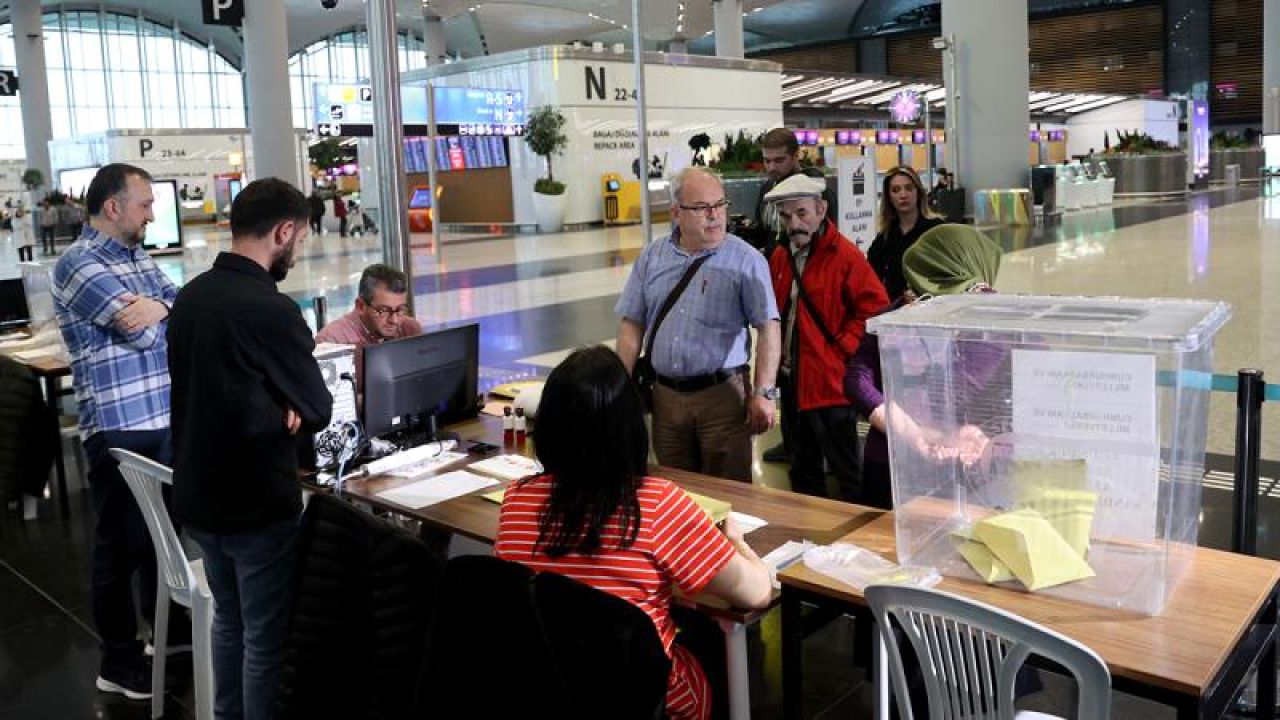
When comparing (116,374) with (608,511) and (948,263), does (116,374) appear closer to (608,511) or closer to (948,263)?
(608,511)

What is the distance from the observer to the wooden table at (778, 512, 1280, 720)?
1.70m

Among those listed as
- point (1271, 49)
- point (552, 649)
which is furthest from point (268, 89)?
point (1271, 49)

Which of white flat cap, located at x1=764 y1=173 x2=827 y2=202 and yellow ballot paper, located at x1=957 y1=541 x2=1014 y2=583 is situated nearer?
yellow ballot paper, located at x1=957 y1=541 x2=1014 y2=583

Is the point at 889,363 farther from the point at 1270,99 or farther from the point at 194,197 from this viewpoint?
the point at 194,197

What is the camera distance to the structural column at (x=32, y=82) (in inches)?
986

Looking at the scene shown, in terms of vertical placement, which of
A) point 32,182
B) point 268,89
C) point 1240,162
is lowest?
point 1240,162

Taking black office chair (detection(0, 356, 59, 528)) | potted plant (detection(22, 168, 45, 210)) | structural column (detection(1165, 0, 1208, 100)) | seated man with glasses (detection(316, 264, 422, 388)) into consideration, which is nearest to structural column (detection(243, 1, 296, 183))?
black office chair (detection(0, 356, 59, 528))

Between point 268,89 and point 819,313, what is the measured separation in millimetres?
8187

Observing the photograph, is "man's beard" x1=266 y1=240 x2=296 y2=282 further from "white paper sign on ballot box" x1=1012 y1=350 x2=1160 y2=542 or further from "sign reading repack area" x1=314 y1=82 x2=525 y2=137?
"sign reading repack area" x1=314 y1=82 x2=525 y2=137

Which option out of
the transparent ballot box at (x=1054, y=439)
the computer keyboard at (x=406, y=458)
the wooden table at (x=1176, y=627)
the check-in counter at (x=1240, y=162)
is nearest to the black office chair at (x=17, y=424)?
the computer keyboard at (x=406, y=458)

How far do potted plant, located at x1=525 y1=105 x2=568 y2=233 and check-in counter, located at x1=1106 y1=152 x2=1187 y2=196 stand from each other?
43.3ft

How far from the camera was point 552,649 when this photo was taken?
175 centimetres

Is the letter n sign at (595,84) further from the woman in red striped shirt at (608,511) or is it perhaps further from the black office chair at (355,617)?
the woman in red striped shirt at (608,511)

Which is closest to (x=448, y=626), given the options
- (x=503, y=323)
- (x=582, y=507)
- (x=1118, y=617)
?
(x=582, y=507)
